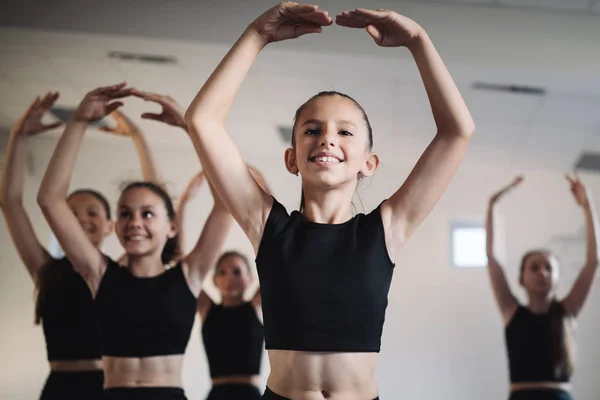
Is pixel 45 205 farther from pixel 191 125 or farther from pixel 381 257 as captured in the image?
pixel 381 257

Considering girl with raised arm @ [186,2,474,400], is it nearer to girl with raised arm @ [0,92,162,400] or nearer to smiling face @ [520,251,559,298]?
girl with raised arm @ [0,92,162,400]

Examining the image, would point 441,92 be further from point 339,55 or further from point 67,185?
point 339,55

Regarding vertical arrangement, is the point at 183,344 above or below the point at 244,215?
below

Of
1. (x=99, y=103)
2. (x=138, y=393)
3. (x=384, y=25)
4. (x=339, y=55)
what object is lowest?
(x=138, y=393)

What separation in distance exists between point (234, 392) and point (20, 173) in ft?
4.36

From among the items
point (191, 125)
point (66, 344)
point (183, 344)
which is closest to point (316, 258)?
point (191, 125)

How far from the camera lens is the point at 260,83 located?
4.32 m

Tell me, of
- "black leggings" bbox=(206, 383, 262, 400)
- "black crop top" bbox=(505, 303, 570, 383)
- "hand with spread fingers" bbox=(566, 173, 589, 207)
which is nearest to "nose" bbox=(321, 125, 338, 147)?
"hand with spread fingers" bbox=(566, 173, 589, 207)

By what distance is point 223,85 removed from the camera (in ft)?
3.94

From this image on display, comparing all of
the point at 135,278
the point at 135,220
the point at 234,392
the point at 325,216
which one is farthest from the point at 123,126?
the point at 325,216

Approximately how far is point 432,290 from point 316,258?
4.50 meters

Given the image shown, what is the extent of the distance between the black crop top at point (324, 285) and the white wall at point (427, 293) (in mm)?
4239

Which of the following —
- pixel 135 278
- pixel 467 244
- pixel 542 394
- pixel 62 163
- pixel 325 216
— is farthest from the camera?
pixel 467 244

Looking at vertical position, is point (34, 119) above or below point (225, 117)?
above
